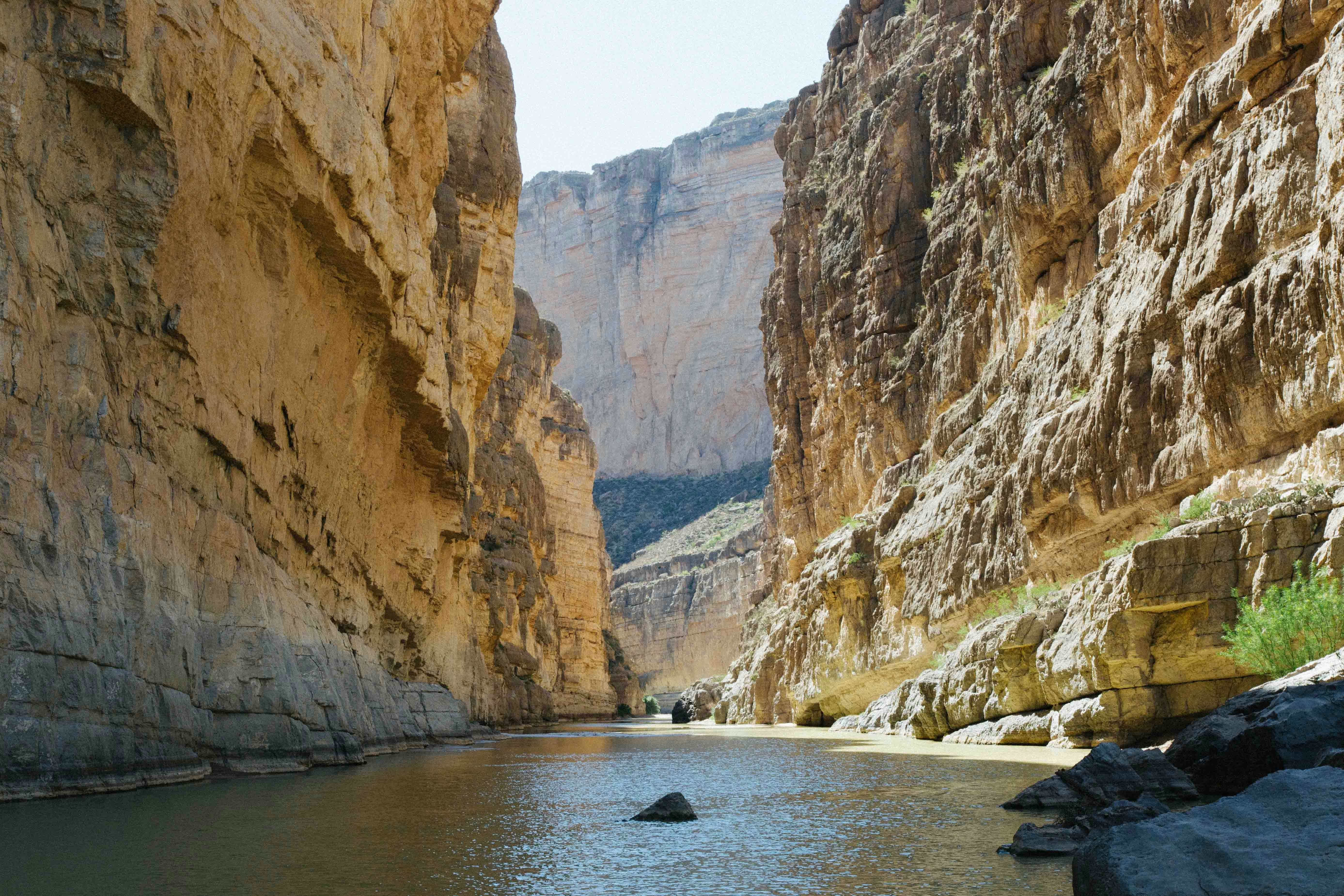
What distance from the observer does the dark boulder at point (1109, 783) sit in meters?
8.27

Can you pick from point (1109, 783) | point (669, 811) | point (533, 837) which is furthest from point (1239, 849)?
point (669, 811)

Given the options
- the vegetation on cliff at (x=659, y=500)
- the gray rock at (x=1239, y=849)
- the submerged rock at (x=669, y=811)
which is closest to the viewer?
the gray rock at (x=1239, y=849)

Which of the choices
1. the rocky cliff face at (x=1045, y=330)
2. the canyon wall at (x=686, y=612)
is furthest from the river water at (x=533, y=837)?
the canyon wall at (x=686, y=612)

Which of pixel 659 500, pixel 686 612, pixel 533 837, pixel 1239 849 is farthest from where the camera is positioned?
pixel 659 500

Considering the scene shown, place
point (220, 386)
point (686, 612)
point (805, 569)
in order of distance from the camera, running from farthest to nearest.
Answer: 1. point (686, 612)
2. point (805, 569)
3. point (220, 386)

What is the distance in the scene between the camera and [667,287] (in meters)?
131

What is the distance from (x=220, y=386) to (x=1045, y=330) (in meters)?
18.7

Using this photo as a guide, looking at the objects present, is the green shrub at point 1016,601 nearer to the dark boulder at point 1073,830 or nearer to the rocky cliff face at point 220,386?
the rocky cliff face at point 220,386

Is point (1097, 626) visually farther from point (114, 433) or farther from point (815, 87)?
point (815, 87)

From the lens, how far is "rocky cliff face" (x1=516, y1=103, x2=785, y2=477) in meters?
124

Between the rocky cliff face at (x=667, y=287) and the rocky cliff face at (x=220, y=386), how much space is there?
9539 cm

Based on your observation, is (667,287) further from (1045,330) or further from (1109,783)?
(1109,783)

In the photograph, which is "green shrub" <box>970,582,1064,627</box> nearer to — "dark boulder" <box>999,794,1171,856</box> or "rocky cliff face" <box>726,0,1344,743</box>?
"rocky cliff face" <box>726,0,1344,743</box>

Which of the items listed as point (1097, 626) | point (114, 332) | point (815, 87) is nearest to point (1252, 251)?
point (1097, 626)
